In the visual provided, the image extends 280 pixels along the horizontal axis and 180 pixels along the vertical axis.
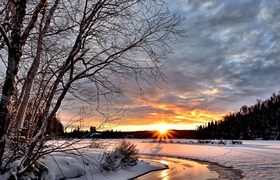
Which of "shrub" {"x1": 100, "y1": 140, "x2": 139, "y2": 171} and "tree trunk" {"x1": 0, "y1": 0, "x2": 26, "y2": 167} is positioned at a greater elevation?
"tree trunk" {"x1": 0, "y1": 0, "x2": 26, "y2": 167}

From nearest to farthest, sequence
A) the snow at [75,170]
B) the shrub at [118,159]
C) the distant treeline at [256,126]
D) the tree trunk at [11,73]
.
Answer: the tree trunk at [11,73] → the snow at [75,170] → the shrub at [118,159] → the distant treeline at [256,126]

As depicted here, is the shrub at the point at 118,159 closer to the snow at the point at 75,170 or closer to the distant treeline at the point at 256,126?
the snow at the point at 75,170

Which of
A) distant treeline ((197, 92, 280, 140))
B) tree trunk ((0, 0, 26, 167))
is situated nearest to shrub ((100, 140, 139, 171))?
tree trunk ((0, 0, 26, 167))

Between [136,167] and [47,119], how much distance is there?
835cm

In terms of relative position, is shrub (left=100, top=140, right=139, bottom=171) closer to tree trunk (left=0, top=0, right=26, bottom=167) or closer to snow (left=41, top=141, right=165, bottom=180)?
snow (left=41, top=141, right=165, bottom=180)

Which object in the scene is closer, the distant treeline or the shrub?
the shrub

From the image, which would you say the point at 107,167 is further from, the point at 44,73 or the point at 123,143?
the point at 44,73

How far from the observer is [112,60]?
564 cm

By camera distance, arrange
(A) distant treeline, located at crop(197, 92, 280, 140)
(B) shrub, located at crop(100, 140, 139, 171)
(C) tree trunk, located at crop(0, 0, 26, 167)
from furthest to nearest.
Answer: (A) distant treeline, located at crop(197, 92, 280, 140) → (B) shrub, located at crop(100, 140, 139, 171) → (C) tree trunk, located at crop(0, 0, 26, 167)

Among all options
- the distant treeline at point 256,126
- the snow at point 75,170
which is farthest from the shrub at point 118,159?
the distant treeline at point 256,126

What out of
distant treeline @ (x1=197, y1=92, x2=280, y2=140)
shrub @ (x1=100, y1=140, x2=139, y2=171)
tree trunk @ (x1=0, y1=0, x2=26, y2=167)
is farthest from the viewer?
distant treeline @ (x1=197, y1=92, x2=280, y2=140)

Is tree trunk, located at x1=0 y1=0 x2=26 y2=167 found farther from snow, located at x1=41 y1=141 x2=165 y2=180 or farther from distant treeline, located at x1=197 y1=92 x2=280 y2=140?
distant treeline, located at x1=197 y1=92 x2=280 y2=140

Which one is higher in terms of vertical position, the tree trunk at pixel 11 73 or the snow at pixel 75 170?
the tree trunk at pixel 11 73

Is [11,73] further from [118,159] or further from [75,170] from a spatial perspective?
[118,159]
